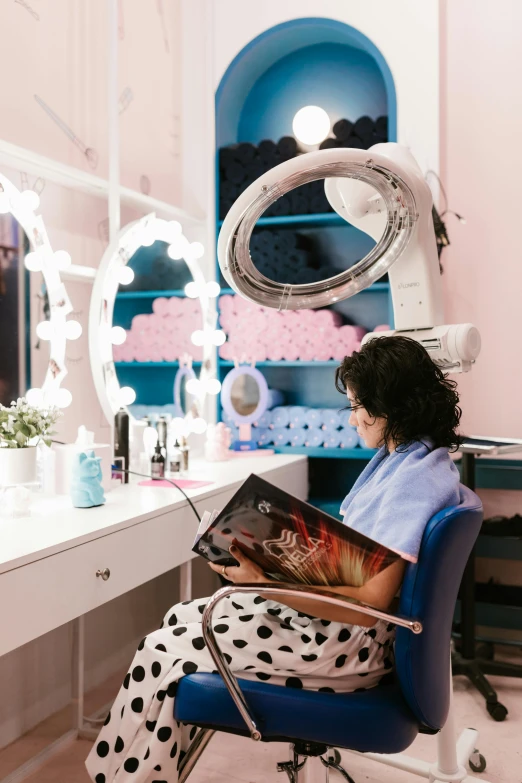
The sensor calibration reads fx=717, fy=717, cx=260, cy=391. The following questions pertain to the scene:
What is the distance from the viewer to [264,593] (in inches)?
48.5

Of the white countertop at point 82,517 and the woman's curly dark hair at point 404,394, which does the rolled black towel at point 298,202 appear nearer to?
the white countertop at point 82,517

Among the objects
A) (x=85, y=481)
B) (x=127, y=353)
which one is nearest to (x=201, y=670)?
(x=85, y=481)

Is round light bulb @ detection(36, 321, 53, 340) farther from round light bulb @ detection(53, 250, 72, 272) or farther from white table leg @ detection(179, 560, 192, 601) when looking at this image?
white table leg @ detection(179, 560, 192, 601)

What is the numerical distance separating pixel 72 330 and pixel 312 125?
4.58 ft

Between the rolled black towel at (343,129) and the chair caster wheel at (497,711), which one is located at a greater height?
the rolled black towel at (343,129)

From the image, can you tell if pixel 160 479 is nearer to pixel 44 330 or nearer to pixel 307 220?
pixel 44 330

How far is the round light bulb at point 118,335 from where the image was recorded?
2.52m

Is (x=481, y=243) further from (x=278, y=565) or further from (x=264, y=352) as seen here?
(x=278, y=565)

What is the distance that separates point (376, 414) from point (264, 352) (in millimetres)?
1704

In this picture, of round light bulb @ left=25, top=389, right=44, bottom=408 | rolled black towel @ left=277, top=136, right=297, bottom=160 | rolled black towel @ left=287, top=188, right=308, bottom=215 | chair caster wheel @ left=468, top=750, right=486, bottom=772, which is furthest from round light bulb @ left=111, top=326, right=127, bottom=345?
chair caster wheel @ left=468, top=750, right=486, bottom=772

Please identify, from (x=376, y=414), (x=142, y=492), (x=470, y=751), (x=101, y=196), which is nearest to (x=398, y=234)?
(x=376, y=414)

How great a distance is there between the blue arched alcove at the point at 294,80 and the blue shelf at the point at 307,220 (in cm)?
46

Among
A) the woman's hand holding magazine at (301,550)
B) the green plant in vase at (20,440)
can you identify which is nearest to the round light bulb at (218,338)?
the green plant in vase at (20,440)

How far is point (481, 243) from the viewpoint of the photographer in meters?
3.06
